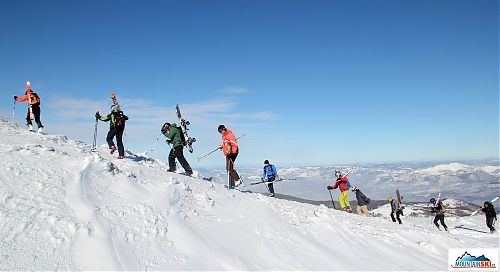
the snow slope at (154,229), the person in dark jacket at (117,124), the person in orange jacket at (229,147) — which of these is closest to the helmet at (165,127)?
the person in dark jacket at (117,124)

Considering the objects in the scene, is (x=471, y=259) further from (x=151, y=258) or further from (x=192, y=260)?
(x=151, y=258)

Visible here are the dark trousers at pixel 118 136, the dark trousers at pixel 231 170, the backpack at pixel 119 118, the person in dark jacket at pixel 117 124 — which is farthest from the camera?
the dark trousers at pixel 231 170

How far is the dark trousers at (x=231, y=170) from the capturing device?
13.2 meters

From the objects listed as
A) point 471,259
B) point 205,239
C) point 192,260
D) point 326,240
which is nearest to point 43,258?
point 192,260

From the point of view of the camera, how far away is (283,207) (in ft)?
35.1

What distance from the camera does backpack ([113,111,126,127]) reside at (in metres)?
13.1

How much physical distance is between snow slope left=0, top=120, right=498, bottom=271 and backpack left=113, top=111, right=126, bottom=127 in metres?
2.78

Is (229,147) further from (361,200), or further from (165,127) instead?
(361,200)

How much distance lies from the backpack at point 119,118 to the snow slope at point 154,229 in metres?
2.78

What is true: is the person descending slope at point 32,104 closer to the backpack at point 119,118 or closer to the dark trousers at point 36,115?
the dark trousers at point 36,115

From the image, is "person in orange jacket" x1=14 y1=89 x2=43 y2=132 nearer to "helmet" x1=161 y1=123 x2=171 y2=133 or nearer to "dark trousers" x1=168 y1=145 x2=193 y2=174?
"helmet" x1=161 y1=123 x2=171 y2=133

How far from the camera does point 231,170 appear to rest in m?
13.3

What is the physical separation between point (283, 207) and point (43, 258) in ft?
22.8

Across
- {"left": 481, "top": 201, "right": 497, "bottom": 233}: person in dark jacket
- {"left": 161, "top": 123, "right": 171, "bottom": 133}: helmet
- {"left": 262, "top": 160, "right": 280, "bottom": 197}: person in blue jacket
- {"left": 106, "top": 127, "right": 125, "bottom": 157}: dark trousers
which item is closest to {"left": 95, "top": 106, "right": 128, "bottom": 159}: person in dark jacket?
{"left": 106, "top": 127, "right": 125, "bottom": 157}: dark trousers
